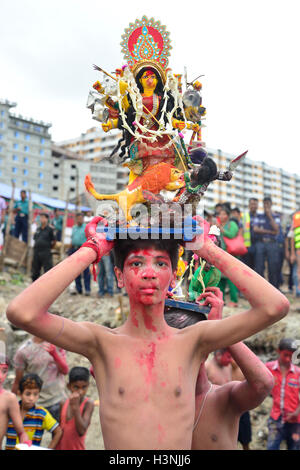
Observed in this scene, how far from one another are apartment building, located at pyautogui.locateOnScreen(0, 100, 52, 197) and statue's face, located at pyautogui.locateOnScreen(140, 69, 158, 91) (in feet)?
176

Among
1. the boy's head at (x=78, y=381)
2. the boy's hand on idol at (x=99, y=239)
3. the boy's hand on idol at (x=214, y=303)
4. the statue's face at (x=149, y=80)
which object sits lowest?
the boy's head at (x=78, y=381)

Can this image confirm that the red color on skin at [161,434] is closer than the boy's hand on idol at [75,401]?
Yes

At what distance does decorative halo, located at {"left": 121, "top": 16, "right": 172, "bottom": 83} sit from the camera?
326 centimetres

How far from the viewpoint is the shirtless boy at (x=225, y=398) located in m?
2.44

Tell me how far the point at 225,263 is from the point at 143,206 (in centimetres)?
105

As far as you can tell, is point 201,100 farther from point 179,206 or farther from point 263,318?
point 263,318

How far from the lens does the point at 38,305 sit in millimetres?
1985

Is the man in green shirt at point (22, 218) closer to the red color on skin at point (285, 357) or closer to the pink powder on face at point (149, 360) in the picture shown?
the red color on skin at point (285, 357)

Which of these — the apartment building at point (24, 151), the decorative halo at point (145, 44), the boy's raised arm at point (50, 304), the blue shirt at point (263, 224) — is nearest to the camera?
the boy's raised arm at point (50, 304)

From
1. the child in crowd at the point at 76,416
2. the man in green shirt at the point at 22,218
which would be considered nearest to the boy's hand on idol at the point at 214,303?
the child in crowd at the point at 76,416

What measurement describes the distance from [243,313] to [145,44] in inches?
83.2

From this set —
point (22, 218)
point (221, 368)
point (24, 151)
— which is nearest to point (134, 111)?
point (221, 368)
